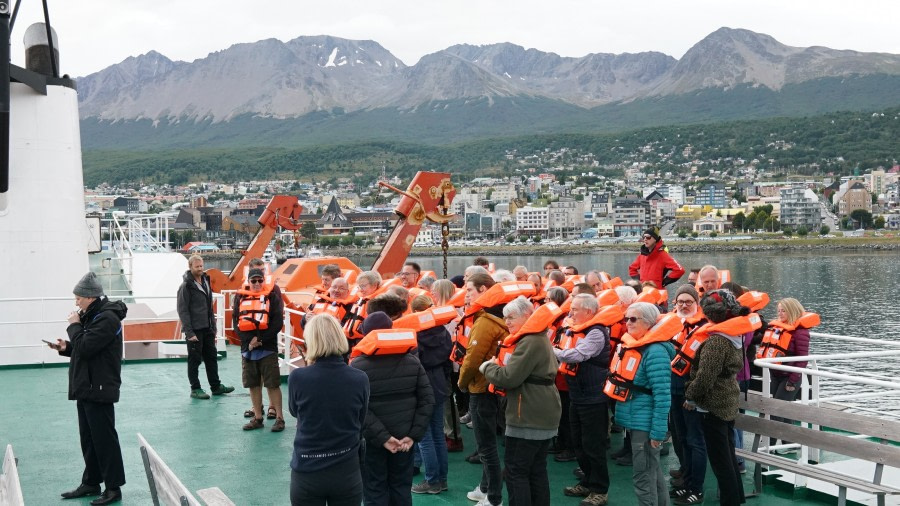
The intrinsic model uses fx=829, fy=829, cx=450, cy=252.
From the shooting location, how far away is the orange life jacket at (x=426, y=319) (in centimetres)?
546

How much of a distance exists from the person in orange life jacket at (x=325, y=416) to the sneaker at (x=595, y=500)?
2192 millimetres

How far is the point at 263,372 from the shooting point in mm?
7578

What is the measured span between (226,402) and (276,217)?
326 inches

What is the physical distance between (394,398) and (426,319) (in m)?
1.08

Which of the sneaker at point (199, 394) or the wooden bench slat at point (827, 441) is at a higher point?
the wooden bench slat at point (827, 441)

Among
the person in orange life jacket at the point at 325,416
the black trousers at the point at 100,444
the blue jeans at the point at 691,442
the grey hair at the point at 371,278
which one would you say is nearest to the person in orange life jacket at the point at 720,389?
the blue jeans at the point at 691,442

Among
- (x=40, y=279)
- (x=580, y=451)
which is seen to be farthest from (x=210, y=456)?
(x=40, y=279)

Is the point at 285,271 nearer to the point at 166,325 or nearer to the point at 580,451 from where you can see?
the point at 166,325

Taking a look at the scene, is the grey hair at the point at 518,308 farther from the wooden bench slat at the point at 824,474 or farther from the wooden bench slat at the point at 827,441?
the wooden bench slat at the point at 824,474

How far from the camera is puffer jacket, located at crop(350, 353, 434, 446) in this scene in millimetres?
4828

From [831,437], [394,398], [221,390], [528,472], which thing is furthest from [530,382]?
[221,390]

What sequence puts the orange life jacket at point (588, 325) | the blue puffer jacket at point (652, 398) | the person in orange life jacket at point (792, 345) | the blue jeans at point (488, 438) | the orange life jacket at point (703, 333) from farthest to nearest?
the person in orange life jacket at point (792, 345)
the orange life jacket at point (588, 325)
the blue jeans at point (488, 438)
the orange life jacket at point (703, 333)
the blue puffer jacket at point (652, 398)

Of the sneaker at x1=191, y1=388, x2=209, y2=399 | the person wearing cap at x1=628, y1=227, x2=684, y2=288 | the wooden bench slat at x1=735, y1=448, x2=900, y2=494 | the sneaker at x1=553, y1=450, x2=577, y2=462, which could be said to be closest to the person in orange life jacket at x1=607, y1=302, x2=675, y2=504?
the wooden bench slat at x1=735, y1=448, x2=900, y2=494

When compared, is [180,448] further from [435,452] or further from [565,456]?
[565,456]
